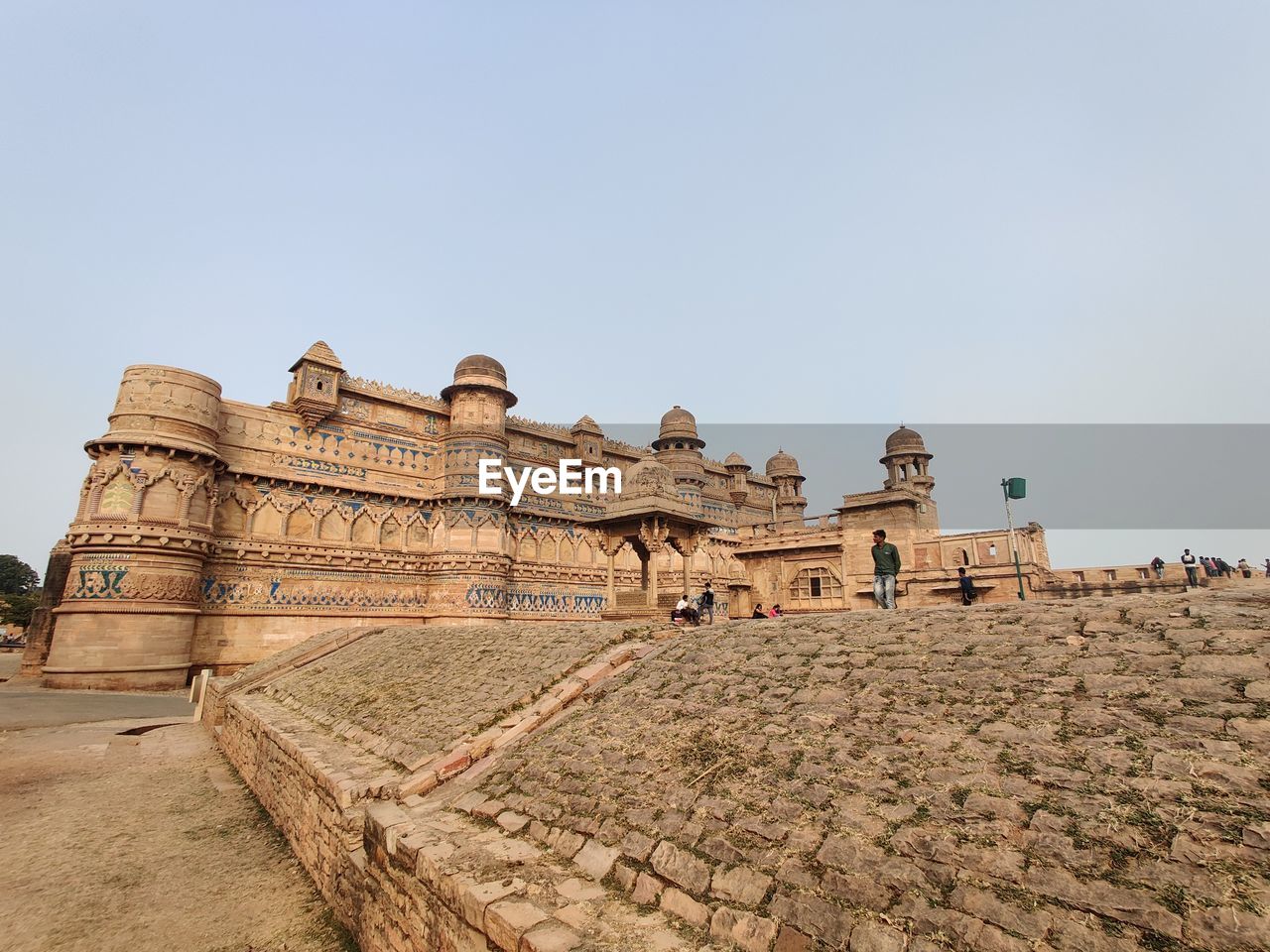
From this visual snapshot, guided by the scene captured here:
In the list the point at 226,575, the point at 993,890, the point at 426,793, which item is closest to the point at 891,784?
the point at 993,890

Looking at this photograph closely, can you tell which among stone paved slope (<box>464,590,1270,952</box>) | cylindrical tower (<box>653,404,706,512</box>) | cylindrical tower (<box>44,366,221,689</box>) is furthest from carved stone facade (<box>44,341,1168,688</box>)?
stone paved slope (<box>464,590,1270,952</box>)

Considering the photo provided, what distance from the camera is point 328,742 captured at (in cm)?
874

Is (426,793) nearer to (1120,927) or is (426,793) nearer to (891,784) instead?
(891,784)

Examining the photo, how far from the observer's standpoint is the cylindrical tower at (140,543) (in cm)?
1834

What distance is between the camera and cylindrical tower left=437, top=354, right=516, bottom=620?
2561cm

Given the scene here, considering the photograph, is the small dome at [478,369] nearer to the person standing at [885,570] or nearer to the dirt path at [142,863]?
the dirt path at [142,863]

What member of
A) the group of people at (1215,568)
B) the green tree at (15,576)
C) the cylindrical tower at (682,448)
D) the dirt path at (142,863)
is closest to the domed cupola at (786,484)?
the cylindrical tower at (682,448)

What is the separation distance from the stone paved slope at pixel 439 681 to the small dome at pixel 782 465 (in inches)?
1357

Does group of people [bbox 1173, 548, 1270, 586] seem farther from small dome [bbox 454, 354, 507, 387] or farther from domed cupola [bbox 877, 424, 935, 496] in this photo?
small dome [bbox 454, 354, 507, 387]

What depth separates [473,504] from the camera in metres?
26.6

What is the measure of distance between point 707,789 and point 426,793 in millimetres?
3177

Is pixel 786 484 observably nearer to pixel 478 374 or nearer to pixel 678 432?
pixel 678 432

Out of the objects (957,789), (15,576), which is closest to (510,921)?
(957,789)
